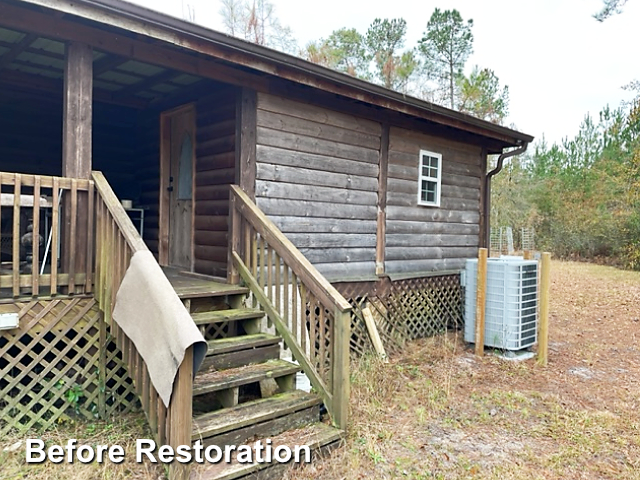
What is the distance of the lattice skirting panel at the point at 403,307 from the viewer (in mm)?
6109

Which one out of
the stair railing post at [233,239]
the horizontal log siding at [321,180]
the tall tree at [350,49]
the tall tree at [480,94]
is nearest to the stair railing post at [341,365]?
the stair railing post at [233,239]

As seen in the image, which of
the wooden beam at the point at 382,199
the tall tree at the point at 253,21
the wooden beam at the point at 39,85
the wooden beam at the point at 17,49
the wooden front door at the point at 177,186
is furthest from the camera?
the tall tree at the point at 253,21

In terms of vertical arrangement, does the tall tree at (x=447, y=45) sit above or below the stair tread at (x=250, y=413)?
above

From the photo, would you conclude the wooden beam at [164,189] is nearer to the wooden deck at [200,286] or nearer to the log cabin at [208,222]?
the log cabin at [208,222]

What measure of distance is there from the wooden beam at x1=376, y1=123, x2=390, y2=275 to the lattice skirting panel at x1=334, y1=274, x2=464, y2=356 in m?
0.29

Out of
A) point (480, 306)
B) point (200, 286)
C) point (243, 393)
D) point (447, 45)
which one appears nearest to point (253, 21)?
point (447, 45)

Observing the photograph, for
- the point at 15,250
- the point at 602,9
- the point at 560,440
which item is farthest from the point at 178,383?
the point at 602,9

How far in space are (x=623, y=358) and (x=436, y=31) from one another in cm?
1704

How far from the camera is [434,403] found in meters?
4.36

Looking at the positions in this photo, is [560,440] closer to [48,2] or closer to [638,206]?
[48,2]

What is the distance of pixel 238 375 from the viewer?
11.8ft

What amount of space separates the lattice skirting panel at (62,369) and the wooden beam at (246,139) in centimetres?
186

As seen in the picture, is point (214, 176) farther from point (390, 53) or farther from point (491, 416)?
point (390, 53)

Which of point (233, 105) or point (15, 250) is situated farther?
point (233, 105)
